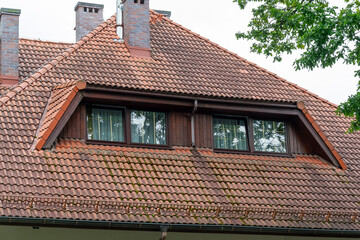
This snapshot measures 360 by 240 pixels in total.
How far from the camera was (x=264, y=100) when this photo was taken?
19.7m

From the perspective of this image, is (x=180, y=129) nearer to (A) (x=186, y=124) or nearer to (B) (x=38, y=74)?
(A) (x=186, y=124)

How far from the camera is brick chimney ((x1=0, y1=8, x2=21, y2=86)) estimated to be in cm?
1997

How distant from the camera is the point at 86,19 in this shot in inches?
960

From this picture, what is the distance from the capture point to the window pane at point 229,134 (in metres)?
19.5

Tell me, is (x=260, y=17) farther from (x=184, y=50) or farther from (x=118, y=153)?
(x=118, y=153)

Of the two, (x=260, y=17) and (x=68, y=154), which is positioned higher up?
(x=260, y=17)

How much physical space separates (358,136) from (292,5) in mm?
5128

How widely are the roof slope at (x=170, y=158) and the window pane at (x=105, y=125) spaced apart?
1.60 ft

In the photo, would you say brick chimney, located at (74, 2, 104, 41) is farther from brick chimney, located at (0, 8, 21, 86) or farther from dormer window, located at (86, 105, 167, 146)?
dormer window, located at (86, 105, 167, 146)

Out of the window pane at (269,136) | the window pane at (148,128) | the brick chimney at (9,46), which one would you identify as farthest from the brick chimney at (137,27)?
the window pane at (269,136)

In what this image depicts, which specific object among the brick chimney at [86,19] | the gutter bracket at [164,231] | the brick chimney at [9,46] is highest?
the brick chimney at [86,19]

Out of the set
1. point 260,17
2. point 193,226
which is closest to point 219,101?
point 260,17

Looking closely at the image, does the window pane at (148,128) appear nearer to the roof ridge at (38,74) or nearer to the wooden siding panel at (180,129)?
the wooden siding panel at (180,129)

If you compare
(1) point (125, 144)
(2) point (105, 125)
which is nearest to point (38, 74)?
(2) point (105, 125)
